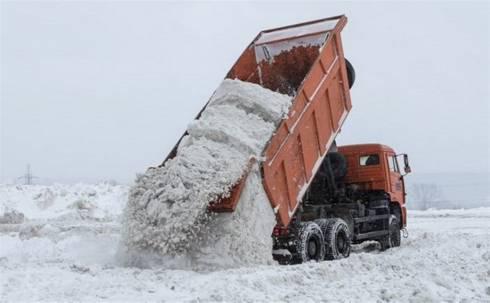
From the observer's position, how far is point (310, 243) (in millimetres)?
10086

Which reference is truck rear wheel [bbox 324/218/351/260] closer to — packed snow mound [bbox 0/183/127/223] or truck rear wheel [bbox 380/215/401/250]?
truck rear wheel [bbox 380/215/401/250]

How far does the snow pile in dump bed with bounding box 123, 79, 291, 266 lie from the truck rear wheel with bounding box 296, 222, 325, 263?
91 cm

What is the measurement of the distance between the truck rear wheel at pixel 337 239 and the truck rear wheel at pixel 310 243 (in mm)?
199

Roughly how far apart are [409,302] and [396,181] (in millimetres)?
7895

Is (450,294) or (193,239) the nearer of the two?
(450,294)

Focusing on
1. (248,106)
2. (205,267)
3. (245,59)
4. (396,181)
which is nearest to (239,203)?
(205,267)

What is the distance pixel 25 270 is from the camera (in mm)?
7824

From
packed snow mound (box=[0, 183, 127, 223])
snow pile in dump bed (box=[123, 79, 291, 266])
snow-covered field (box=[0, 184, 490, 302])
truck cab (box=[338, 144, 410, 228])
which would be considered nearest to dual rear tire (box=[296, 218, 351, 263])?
snow pile in dump bed (box=[123, 79, 291, 266])

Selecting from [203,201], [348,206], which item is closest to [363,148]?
[348,206]

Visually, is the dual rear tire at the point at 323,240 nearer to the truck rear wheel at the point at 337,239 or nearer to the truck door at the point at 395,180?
the truck rear wheel at the point at 337,239

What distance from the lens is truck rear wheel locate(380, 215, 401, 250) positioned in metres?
13.6

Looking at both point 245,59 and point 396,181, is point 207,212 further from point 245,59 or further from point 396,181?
point 396,181

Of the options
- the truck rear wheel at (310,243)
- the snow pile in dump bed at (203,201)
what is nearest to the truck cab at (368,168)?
the truck rear wheel at (310,243)

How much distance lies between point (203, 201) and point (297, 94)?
2.61 m
